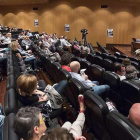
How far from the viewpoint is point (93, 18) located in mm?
13680

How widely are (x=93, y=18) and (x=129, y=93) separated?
12162 mm

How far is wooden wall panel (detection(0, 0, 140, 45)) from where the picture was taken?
13.2 m

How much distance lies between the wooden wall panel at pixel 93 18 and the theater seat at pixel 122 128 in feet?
42.3

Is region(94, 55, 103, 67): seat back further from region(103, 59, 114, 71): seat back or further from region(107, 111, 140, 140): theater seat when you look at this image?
region(107, 111, 140, 140): theater seat

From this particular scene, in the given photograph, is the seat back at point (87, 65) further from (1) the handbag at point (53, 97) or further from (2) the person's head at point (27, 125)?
(2) the person's head at point (27, 125)

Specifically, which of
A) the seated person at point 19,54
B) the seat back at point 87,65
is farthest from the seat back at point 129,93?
the seated person at point 19,54

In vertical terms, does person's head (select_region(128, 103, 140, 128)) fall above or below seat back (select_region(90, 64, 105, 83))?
above

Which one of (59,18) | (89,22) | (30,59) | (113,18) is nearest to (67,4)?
(59,18)

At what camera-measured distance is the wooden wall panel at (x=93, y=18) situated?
43.3 ft

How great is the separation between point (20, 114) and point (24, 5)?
54.6 ft

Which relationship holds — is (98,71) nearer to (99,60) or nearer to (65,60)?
(65,60)

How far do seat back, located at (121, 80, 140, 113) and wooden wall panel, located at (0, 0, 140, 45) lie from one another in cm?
1171

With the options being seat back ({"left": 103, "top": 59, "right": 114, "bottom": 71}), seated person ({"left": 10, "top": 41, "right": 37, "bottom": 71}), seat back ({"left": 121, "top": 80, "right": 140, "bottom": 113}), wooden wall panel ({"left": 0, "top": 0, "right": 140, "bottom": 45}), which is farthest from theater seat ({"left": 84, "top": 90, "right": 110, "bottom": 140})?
wooden wall panel ({"left": 0, "top": 0, "right": 140, "bottom": 45})

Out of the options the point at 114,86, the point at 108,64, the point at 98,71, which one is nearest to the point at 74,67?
the point at 98,71
